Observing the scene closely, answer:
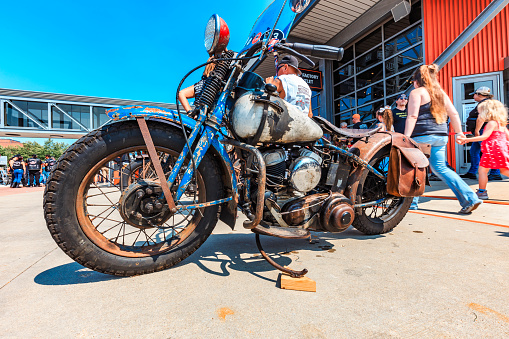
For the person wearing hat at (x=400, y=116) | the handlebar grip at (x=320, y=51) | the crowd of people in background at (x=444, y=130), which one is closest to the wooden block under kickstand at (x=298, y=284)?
the handlebar grip at (x=320, y=51)

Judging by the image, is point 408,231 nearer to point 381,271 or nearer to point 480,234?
point 480,234

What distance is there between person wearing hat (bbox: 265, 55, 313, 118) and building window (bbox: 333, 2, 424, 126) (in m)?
7.22

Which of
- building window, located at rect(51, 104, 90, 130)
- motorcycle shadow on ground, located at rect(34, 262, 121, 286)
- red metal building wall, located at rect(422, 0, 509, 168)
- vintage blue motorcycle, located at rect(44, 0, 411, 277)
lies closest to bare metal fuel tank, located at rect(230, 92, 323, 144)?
vintage blue motorcycle, located at rect(44, 0, 411, 277)

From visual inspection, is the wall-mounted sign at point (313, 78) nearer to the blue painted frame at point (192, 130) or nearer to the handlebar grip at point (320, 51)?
the handlebar grip at point (320, 51)

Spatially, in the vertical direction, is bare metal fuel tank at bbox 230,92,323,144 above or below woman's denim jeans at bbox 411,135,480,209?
above

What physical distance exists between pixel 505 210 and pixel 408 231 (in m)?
1.61

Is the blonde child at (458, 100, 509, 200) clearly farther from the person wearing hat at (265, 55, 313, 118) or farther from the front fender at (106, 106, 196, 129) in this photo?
the front fender at (106, 106, 196, 129)

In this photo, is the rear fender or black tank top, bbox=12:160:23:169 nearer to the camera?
the rear fender

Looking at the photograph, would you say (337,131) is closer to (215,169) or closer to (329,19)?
(215,169)

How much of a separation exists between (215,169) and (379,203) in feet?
4.80

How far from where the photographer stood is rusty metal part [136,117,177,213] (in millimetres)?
1402

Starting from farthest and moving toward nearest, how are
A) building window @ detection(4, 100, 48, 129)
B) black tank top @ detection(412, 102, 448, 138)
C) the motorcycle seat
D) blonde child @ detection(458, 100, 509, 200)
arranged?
1. building window @ detection(4, 100, 48, 129)
2. blonde child @ detection(458, 100, 509, 200)
3. black tank top @ detection(412, 102, 448, 138)
4. the motorcycle seat

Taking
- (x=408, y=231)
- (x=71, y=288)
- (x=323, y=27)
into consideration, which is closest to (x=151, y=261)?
(x=71, y=288)

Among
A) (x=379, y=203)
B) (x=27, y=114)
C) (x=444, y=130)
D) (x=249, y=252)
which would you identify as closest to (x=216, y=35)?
(x=249, y=252)
